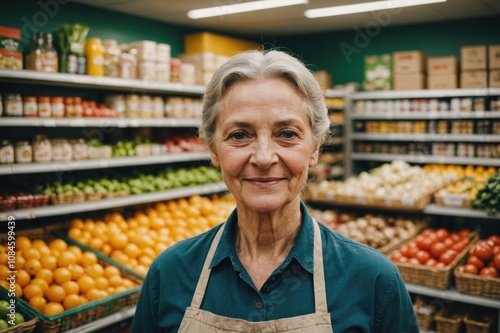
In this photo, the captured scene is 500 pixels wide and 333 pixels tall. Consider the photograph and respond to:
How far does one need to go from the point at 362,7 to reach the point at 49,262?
4.58 metres

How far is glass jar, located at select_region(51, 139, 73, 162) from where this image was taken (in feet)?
12.7

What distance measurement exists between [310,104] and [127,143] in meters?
3.59

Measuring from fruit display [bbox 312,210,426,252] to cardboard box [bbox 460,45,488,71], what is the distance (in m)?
2.48

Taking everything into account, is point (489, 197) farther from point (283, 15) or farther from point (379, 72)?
point (283, 15)

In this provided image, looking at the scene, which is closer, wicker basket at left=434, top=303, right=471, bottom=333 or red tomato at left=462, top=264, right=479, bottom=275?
red tomato at left=462, top=264, right=479, bottom=275

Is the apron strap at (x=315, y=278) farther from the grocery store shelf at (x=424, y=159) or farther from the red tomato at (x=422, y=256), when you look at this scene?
the grocery store shelf at (x=424, y=159)

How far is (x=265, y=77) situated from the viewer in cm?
140

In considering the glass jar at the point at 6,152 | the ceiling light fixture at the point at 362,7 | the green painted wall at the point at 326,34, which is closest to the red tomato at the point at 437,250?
the green painted wall at the point at 326,34

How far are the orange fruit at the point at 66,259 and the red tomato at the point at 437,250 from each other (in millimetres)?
3164

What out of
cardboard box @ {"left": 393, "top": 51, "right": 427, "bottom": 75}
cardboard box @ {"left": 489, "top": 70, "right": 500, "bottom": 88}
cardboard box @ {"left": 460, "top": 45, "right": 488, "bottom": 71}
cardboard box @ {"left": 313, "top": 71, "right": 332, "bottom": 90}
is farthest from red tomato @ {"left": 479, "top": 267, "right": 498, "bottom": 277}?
cardboard box @ {"left": 313, "top": 71, "right": 332, "bottom": 90}

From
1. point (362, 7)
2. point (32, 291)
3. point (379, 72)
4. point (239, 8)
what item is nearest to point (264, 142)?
point (32, 291)

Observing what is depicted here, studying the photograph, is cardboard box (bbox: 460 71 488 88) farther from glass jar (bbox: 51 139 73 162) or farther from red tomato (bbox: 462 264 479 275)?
glass jar (bbox: 51 139 73 162)

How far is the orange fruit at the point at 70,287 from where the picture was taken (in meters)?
3.16

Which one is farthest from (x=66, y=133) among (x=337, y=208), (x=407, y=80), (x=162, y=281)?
(x=407, y=80)
